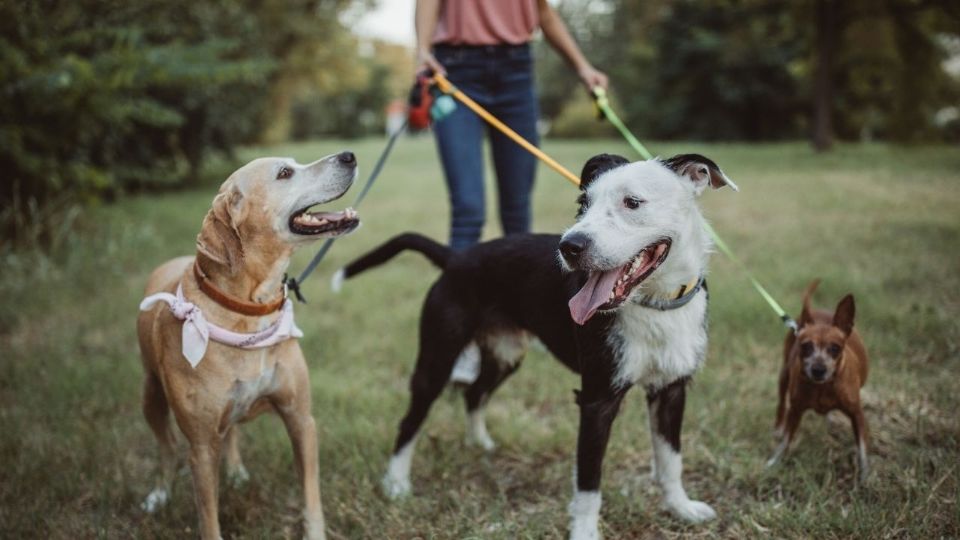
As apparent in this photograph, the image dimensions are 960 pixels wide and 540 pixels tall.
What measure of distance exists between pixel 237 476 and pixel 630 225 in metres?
2.27

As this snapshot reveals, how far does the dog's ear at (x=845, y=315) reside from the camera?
3.14 meters

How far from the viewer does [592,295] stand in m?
2.61

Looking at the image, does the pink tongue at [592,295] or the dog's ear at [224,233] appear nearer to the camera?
the pink tongue at [592,295]

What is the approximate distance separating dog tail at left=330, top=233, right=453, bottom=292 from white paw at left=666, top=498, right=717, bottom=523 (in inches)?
57.0

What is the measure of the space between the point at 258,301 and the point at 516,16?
91.6 inches

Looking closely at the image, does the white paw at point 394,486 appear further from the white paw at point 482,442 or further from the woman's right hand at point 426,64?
the woman's right hand at point 426,64

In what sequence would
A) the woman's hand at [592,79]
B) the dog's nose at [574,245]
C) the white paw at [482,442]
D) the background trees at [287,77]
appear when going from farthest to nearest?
the background trees at [287,77] < the woman's hand at [592,79] < the white paw at [482,442] < the dog's nose at [574,245]

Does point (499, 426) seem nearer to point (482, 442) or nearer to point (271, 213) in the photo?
point (482, 442)

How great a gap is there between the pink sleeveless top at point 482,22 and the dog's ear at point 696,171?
174 cm

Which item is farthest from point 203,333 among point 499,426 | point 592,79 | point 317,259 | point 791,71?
point 791,71

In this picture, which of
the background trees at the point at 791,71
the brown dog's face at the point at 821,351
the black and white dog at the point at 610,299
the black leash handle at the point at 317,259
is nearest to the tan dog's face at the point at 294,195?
the black leash handle at the point at 317,259

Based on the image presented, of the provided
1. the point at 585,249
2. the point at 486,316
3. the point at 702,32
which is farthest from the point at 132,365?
the point at 702,32

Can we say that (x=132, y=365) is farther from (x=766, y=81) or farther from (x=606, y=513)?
(x=766, y=81)

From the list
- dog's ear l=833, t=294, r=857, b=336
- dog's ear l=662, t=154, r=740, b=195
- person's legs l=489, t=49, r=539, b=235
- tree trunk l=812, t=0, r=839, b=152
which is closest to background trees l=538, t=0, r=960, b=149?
tree trunk l=812, t=0, r=839, b=152
